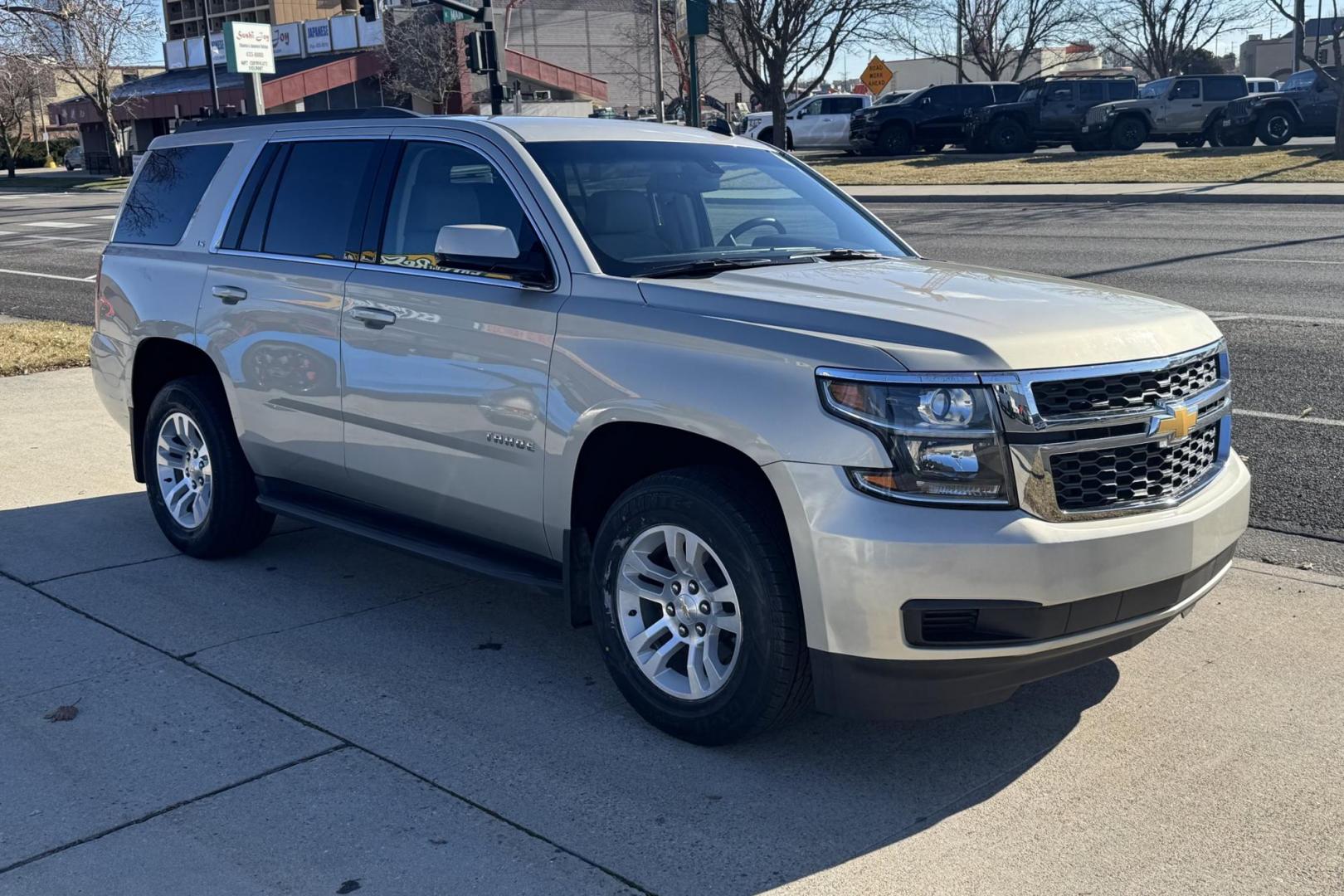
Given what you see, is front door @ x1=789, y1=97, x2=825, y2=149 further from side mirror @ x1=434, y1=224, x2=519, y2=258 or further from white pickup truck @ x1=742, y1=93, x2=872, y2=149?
side mirror @ x1=434, y1=224, x2=519, y2=258

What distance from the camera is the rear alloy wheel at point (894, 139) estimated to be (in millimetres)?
38062

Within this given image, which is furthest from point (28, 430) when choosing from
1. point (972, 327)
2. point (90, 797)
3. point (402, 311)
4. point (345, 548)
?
point (972, 327)

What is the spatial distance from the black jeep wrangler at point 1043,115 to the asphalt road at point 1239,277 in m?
12.2

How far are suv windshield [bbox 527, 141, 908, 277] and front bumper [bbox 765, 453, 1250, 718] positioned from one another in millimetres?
1309

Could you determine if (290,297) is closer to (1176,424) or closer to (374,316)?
(374,316)

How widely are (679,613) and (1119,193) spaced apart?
73.9 feet

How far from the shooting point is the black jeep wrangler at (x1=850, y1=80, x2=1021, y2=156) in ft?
123

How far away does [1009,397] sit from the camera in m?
3.53

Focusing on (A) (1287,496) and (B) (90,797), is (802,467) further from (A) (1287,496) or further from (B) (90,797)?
(A) (1287,496)

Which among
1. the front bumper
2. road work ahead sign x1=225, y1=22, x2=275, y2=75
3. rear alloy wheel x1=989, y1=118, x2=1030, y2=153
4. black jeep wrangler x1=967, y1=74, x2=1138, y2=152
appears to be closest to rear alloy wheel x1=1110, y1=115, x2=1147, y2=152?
black jeep wrangler x1=967, y1=74, x2=1138, y2=152

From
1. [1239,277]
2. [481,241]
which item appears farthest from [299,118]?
[1239,277]

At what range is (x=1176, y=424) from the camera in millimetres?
3824

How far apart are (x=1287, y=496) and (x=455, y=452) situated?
165 inches


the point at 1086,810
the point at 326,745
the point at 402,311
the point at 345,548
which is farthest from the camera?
the point at 345,548
